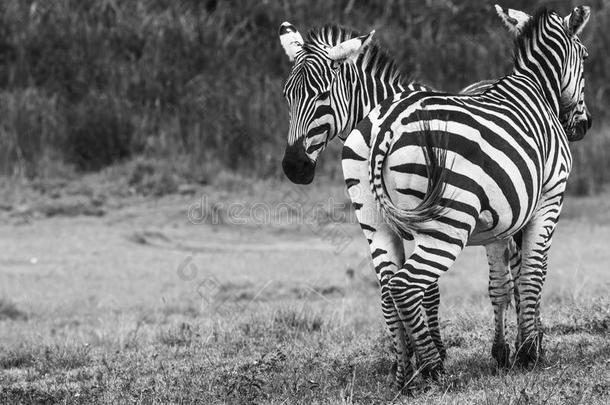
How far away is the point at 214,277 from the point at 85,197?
3.97 m

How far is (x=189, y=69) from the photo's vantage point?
50.6 ft

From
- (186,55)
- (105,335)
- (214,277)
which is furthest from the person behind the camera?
(186,55)

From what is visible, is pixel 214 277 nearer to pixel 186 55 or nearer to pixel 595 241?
pixel 595 241

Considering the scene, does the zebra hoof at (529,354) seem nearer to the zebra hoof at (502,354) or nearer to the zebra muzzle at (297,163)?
the zebra hoof at (502,354)

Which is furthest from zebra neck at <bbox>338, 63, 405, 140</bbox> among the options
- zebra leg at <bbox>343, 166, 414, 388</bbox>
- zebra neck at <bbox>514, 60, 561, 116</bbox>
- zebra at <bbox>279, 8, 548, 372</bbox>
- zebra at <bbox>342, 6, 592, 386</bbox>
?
zebra neck at <bbox>514, 60, 561, 116</bbox>

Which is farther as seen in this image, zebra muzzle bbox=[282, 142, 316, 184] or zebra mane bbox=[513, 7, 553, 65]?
zebra mane bbox=[513, 7, 553, 65]

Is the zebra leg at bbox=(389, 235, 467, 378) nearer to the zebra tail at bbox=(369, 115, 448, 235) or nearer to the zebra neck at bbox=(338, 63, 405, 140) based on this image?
the zebra tail at bbox=(369, 115, 448, 235)

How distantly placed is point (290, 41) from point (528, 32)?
139 centimetres

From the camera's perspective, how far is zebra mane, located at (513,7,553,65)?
615 centimetres

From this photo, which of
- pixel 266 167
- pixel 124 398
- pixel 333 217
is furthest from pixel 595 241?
pixel 124 398

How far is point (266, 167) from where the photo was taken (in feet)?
46.7

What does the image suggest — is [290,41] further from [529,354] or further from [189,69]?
[189,69]

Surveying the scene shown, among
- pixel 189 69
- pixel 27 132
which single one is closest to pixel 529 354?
pixel 27 132

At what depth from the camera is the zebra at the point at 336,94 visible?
5.64 m
